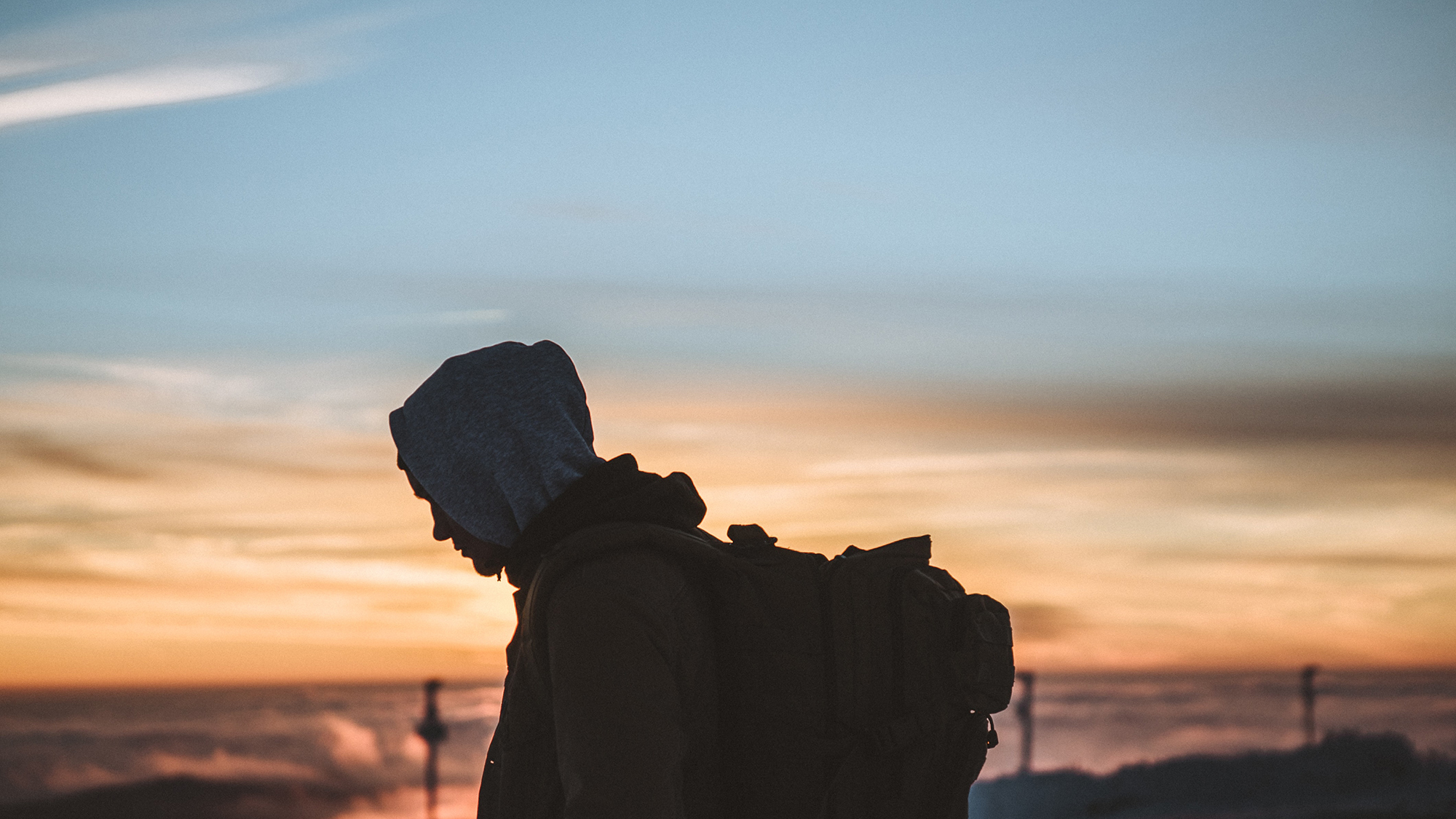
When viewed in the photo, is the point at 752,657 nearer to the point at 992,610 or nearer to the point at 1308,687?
the point at 992,610

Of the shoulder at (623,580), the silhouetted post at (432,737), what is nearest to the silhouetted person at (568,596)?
the shoulder at (623,580)

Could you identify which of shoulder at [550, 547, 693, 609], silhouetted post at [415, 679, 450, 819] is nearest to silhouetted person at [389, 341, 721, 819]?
shoulder at [550, 547, 693, 609]

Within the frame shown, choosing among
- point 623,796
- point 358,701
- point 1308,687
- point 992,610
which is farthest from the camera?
point 1308,687

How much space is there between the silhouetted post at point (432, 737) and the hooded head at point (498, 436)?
20419 mm

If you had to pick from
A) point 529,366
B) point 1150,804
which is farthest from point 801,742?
point 1150,804

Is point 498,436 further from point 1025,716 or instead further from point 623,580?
point 1025,716

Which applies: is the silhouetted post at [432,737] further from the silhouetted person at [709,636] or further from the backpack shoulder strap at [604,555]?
the backpack shoulder strap at [604,555]

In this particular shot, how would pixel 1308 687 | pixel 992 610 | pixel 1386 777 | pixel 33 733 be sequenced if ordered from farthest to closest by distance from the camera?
pixel 33 733 < pixel 1386 777 < pixel 1308 687 < pixel 992 610

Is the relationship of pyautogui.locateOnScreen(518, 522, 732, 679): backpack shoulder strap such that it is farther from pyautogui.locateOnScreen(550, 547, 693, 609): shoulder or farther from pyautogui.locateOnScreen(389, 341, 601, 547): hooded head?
pyautogui.locateOnScreen(389, 341, 601, 547): hooded head

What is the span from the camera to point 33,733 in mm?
49531

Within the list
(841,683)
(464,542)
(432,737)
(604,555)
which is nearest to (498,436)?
(464,542)

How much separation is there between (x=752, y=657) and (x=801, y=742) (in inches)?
6.0

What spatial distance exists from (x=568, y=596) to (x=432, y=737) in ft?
73.2

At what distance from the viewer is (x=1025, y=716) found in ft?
77.4
